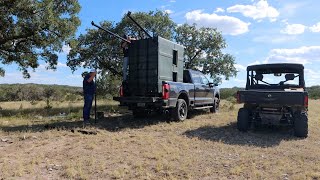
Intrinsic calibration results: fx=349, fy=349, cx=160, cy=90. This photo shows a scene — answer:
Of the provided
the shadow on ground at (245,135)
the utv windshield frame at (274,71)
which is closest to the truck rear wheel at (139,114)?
the shadow on ground at (245,135)

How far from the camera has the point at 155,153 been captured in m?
7.36

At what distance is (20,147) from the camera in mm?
7918

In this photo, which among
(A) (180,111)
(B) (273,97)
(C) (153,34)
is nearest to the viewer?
(B) (273,97)

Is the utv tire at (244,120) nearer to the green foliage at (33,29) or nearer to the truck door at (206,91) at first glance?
the truck door at (206,91)

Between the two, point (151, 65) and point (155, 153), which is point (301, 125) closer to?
point (155, 153)

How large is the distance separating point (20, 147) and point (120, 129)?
11.6 ft

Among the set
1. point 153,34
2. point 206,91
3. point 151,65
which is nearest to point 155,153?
point 151,65

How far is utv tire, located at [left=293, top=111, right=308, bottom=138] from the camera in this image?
966 centimetres

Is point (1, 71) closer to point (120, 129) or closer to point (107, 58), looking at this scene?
point (107, 58)

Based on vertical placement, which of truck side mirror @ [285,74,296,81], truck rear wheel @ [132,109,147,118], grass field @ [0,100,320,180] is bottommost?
grass field @ [0,100,320,180]

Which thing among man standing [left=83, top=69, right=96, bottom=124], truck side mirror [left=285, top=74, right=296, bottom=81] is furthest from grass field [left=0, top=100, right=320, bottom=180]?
truck side mirror [left=285, top=74, right=296, bottom=81]

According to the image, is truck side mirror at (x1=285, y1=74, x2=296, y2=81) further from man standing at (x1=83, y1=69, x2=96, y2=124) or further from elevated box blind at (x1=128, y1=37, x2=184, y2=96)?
man standing at (x1=83, y1=69, x2=96, y2=124)

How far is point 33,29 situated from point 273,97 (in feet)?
36.3

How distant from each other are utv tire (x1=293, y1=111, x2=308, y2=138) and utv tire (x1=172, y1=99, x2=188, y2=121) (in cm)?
412
